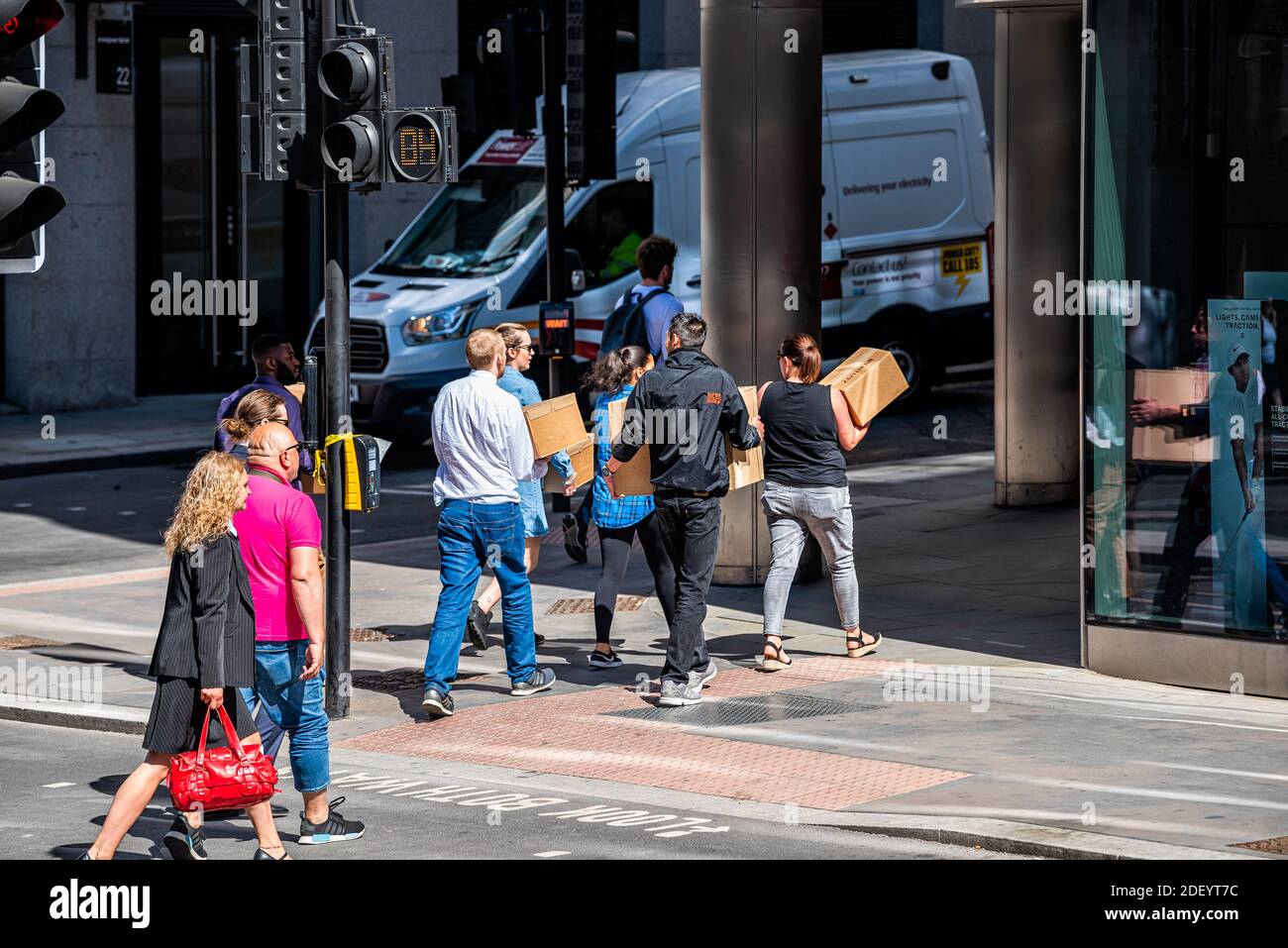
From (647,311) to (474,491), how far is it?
358 centimetres

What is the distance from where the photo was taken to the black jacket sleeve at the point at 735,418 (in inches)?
429

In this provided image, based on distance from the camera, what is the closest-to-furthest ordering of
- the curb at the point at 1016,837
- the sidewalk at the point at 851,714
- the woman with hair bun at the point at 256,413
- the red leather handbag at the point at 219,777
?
the red leather handbag at the point at 219,777, the curb at the point at 1016,837, the woman with hair bun at the point at 256,413, the sidewalk at the point at 851,714

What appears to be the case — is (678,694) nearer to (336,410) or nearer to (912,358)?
(336,410)

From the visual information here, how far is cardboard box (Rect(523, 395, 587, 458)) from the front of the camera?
449 inches

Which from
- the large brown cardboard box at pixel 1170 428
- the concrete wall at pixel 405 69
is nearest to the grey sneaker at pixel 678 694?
the large brown cardboard box at pixel 1170 428

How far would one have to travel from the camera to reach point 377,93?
10148 millimetres

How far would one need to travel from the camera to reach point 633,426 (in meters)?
10.9

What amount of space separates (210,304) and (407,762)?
1583 cm

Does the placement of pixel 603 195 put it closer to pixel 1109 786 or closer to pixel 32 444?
pixel 32 444

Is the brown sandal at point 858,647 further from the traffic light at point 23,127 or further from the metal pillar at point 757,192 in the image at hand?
the traffic light at point 23,127

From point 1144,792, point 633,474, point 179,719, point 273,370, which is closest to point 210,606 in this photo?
point 179,719

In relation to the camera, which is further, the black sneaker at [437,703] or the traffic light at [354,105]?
the black sneaker at [437,703]

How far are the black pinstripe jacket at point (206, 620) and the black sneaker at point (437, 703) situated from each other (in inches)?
114

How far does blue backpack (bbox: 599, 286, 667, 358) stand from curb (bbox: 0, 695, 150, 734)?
4.37m
